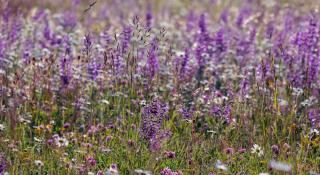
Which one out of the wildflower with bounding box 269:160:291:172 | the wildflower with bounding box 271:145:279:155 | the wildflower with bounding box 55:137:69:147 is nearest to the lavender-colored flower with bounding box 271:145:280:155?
the wildflower with bounding box 271:145:279:155

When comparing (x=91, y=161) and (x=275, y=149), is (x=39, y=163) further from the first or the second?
(x=275, y=149)

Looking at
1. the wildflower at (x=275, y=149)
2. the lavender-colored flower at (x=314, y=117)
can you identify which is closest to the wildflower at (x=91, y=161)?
the wildflower at (x=275, y=149)

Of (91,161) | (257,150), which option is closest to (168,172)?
(91,161)

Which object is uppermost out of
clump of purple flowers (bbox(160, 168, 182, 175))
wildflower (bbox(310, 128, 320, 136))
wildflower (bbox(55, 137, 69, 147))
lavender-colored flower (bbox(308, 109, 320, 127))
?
lavender-colored flower (bbox(308, 109, 320, 127))

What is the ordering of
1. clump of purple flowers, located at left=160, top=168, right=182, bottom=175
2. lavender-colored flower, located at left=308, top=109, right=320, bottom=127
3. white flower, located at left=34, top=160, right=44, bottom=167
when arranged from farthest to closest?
1. lavender-colored flower, located at left=308, top=109, right=320, bottom=127
2. clump of purple flowers, located at left=160, top=168, right=182, bottom=175
3. white flower, located at left=34, top=160, right=44, bottom=167

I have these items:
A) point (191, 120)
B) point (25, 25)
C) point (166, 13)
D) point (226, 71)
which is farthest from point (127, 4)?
point (191, 120)

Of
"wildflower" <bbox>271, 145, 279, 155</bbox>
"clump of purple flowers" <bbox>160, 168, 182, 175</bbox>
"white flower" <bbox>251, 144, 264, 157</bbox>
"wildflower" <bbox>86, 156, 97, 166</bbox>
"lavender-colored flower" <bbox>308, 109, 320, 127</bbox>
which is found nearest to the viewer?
"clump of purple flowers" <bbox>160, 168, 182, 175</bbox>

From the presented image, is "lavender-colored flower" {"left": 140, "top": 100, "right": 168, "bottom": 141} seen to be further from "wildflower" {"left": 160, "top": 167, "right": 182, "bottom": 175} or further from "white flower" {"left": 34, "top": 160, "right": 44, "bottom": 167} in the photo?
"white flower" {"left": 34, "top": 160, "right": 44, "bottom": 167}

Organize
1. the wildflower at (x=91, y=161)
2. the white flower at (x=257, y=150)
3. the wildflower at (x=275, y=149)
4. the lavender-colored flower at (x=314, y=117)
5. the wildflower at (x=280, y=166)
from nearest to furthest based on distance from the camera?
the wildflower at (x=280, y=166)
the wildflower at (x=91, y=161)
the white flower at (x=257, y=150)
the wildflower at (x=275, y=149)
the lavender-colored flower at (x=314, y=117)

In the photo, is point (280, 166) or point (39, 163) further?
point (39, 163)

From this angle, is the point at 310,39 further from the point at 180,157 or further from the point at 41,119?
the point at 41,119

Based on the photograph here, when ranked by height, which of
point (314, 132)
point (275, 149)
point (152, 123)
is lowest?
point (275, 149)

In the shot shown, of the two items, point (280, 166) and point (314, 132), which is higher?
point (314, 132)

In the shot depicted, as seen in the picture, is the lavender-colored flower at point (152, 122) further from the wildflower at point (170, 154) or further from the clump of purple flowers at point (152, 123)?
the wildflower at point (170, 154)
